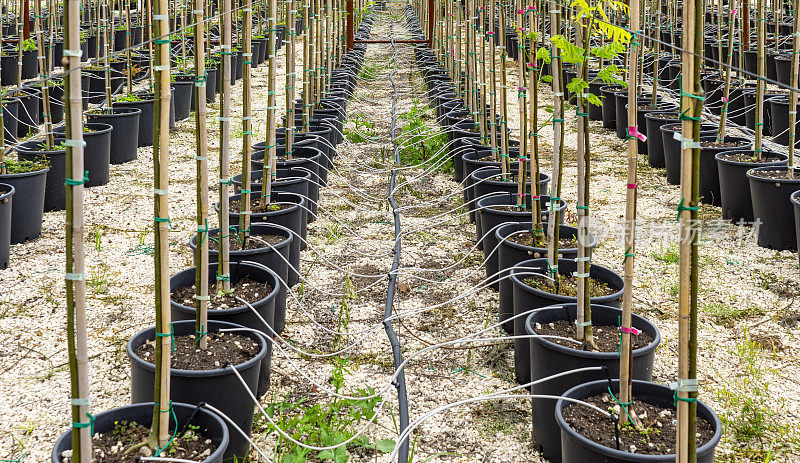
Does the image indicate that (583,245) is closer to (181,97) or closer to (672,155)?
(672,155)

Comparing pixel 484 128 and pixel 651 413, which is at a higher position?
pixel 484 128

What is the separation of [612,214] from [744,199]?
85cm

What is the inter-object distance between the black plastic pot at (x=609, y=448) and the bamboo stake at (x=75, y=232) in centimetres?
128

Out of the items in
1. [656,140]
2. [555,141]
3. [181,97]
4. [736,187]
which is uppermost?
[181,97]

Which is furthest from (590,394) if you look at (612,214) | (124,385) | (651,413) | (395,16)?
(395,16)

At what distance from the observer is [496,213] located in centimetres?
423

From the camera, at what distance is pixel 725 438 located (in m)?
2.69

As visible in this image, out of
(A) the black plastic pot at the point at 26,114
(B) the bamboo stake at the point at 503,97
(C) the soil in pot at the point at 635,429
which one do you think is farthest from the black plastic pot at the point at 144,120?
(C) the soil in pot at the point at 635,429

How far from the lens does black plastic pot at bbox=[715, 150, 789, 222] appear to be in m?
5.00

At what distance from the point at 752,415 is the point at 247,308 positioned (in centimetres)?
194

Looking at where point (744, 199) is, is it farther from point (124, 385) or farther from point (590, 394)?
point (124, 385)

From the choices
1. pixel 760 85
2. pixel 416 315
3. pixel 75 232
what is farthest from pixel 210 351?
pixel 760 85

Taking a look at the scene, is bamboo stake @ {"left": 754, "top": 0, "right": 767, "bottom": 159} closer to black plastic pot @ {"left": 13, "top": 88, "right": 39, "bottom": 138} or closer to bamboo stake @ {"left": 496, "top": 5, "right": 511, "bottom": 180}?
bamboo stake @ {"left": 496, "top": 5, "right": 511, "bottom": 180}

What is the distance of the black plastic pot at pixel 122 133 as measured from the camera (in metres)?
6.58
